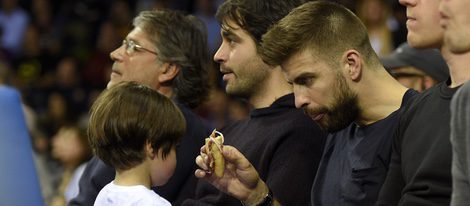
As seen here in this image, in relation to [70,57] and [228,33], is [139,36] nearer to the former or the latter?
[228,33]

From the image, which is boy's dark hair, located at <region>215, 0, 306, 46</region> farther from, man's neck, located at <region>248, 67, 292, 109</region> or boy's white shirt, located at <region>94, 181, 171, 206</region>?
boy's white shirt, located at <region>94, 181, 171, 206</region>

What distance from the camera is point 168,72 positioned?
4809mm

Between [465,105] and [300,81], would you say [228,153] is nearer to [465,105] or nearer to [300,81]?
[300,81]

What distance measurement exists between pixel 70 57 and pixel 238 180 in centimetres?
821

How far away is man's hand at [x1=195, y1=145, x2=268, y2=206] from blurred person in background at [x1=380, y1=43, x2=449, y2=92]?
1.73m

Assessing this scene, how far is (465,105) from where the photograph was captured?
2590mm

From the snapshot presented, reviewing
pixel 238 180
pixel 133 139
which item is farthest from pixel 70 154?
pixel 238 180

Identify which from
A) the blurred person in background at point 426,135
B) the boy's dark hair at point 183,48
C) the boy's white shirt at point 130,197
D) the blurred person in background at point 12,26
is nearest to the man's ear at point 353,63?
the blurred person in background at point 426,135

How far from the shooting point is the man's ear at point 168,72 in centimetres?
480

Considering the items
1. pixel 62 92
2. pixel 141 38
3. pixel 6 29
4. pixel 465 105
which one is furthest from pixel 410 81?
pixel 6 29

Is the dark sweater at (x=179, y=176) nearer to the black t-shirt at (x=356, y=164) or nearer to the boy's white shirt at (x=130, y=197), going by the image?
the boy's white shirt at (x=130, y=197)

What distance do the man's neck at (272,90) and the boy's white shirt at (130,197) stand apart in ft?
2.28

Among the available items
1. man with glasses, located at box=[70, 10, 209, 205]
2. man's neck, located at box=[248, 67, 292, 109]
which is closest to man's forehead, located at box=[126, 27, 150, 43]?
man with glasses, located at box=[70, 10, 209, 205]

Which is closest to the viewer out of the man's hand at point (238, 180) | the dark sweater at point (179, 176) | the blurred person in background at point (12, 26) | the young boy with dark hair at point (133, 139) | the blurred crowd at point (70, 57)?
the man's hand at point (238, 180)
